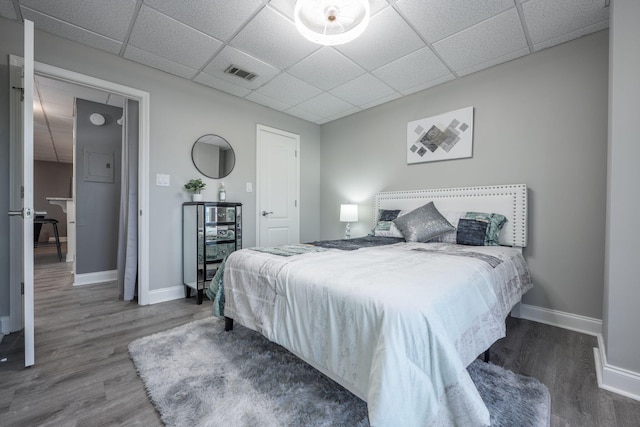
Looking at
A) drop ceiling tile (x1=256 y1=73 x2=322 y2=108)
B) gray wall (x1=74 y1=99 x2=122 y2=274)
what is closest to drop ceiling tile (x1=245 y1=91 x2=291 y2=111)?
drop ceiling tile (x1=256 y1=73 x2=322 y2=108)

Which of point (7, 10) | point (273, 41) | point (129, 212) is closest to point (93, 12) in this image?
point (7, 10)

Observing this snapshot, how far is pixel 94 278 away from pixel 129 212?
1567 millimetres

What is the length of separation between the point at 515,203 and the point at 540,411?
1791 millimetres

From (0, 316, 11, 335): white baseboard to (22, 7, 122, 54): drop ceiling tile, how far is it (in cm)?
239

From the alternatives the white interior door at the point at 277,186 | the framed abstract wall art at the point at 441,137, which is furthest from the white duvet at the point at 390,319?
the white interior door at the point at 277,186

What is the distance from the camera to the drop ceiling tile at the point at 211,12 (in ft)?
6.45

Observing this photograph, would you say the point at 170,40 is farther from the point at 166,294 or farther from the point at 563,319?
the point at 563,319

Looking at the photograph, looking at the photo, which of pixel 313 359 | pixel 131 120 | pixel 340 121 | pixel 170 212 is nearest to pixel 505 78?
pixel 340 121

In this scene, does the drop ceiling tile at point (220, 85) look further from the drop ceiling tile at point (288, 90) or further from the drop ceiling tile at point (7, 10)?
the drop ceiling tile at point (7, 10)

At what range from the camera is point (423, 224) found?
2.73 m

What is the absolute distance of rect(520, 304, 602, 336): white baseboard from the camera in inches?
87.0

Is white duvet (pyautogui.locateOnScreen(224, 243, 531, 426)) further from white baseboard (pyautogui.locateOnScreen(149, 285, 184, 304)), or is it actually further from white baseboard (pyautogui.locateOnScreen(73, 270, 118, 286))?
white baseboard (pyautogui.locateOnScreen(73, 270, 118, 286))

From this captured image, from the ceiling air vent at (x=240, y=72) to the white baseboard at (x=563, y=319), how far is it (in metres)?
3.65

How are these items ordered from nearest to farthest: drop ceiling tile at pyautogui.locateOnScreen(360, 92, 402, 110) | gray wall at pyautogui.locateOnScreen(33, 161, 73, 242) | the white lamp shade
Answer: drop ceiling tile at pyautogui.locateOnScreen(360, 92, 402, 110) → the white lamp shade → gray wall at pyautogui.locateOnScreen(33, 161, 73, 242)
